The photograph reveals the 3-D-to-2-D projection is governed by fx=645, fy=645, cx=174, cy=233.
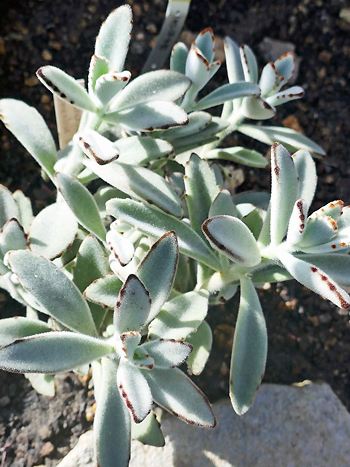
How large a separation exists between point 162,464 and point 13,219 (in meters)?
0.64

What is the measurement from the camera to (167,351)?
3.27 ft

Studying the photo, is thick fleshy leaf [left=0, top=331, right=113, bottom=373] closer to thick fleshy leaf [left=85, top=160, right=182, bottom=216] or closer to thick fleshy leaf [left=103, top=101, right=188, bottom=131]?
thick fleshy leaf [left=85, top=160, right=182, bottom=216]

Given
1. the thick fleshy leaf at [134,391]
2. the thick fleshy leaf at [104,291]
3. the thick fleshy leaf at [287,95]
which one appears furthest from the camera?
the thick fleshy leaf at [287,95]

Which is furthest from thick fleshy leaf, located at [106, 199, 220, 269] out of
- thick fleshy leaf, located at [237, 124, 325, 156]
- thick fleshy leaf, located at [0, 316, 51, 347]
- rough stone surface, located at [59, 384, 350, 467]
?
rough stone surface, located at [59, 384, 350, 467]

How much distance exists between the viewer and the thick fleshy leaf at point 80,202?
1161 millimetres

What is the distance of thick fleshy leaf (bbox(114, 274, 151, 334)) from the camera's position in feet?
3.12

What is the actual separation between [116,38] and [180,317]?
0.53m

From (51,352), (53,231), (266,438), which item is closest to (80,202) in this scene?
(53,231)

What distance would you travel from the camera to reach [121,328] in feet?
3.32

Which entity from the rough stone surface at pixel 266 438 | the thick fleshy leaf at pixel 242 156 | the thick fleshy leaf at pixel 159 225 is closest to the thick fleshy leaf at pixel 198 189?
the thick fleshy leaf at pixel 159 225

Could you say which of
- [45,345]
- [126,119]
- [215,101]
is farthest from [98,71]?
[45,345]

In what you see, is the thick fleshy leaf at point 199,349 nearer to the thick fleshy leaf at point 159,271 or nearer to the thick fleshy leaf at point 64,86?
the thick fleshy leaf at point 159,271

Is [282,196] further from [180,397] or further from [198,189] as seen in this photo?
[180,397]

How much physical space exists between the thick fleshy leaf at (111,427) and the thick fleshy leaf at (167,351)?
4.3 inches
